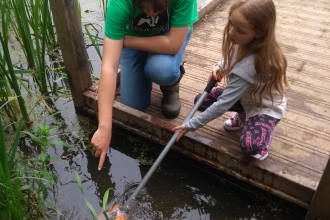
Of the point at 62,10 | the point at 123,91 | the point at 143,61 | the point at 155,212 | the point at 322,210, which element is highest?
the point at 62,10

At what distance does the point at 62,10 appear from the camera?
6.61 ft

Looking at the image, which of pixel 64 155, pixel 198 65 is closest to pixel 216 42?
pixel 198 65

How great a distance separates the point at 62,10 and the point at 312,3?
270 cm

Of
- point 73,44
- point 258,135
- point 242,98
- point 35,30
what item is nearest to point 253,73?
point 242,98

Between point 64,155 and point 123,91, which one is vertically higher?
point 123,91

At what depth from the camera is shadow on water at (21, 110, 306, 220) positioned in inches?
77.1

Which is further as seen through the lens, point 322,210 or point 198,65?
point 198,65

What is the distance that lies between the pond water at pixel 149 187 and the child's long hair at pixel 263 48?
57 centimetres

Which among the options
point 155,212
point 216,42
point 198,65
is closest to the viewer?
point 155,212

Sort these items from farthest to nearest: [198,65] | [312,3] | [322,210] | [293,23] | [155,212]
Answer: [312,3], [293,23], [198,65], [155,212], [322,210]

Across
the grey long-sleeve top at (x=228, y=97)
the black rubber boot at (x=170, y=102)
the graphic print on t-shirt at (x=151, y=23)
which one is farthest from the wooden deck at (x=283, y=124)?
the graphic print on t-shirt at (x=151, y=23)

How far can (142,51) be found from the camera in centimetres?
223

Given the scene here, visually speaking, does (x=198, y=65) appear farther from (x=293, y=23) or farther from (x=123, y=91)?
(x=293, y=23)

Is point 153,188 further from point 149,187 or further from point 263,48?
point 263,48
